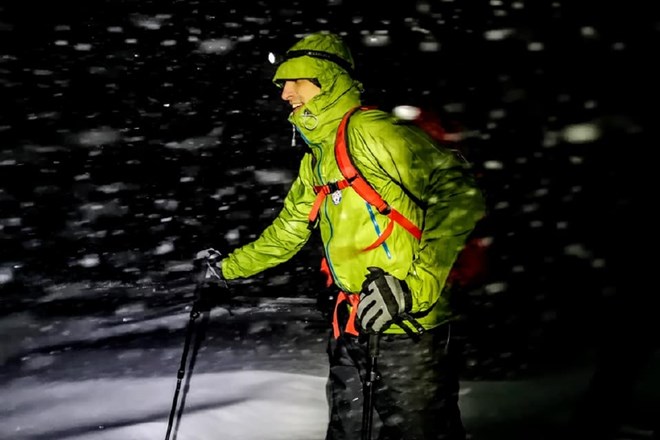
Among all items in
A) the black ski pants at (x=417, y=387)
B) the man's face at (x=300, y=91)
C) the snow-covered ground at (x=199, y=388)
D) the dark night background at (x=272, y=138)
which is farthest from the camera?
the dark night background at (x=272, y=138)

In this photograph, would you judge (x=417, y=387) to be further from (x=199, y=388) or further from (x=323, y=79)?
(x=199, y=388)

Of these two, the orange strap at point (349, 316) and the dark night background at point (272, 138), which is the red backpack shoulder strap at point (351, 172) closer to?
the orange strap at point (349, 316)

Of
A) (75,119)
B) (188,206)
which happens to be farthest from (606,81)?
(75,119)

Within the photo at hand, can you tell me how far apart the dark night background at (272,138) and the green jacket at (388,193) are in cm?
356

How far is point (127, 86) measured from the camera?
30.1 ft

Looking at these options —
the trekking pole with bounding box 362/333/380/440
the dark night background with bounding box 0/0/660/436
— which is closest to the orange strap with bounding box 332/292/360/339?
the trekking pole with bounding box 362/333/380/440

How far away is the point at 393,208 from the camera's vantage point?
1958 mm

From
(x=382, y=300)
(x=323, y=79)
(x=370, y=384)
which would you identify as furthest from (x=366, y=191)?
(x=370, y=384)

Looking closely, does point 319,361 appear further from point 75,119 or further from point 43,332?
point 75,119

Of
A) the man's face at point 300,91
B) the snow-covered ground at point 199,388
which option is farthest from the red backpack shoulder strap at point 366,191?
the snow-covered ground at point 199,388

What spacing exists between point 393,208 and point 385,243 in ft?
0.50

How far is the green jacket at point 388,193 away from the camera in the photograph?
72.2 inches

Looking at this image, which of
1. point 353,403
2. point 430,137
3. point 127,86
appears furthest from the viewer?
point 127,86

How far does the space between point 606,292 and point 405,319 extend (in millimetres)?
5183
